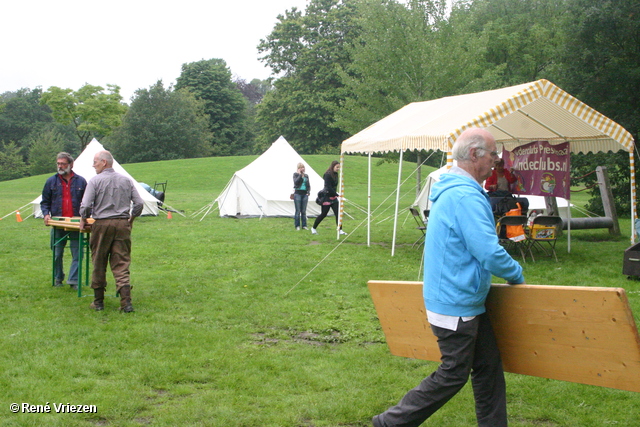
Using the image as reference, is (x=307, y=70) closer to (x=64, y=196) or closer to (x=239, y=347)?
(x=64, y=196)

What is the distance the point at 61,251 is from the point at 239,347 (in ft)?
12.1

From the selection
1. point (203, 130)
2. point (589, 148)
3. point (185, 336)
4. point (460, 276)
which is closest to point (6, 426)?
point (185, 336)

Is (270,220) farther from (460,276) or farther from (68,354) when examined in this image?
(460,276)

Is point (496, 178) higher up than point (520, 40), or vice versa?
point (520, 40)

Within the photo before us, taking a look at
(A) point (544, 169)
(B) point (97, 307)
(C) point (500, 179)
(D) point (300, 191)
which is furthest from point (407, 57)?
(B) point (97, 307)

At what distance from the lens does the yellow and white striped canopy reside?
9227mm

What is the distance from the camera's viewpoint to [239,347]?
18.1ft

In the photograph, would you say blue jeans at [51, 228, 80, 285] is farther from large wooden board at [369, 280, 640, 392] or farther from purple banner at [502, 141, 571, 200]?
purple banner at [502, 141, 571, 200]

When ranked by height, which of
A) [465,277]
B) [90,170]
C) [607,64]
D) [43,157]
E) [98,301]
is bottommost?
[98,301]

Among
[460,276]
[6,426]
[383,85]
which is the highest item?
[383,85]

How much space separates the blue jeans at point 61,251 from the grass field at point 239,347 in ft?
0.75

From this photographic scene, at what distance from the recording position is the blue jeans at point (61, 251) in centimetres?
756

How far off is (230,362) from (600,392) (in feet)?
9.45

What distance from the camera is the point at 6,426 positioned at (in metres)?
3.74
